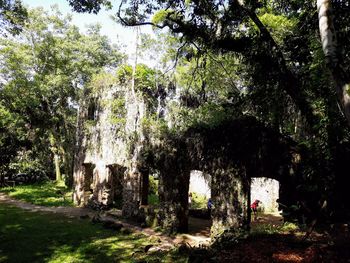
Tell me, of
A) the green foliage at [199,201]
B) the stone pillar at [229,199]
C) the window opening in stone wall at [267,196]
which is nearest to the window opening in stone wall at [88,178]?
the green foliage at [199,201]

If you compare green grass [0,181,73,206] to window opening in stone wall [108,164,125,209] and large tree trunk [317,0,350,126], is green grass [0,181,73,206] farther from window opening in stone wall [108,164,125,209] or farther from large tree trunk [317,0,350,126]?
large tree trunk [317,0,350,126]

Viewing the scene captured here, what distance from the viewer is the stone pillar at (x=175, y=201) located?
1270 cm

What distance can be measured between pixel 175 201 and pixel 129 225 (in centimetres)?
261

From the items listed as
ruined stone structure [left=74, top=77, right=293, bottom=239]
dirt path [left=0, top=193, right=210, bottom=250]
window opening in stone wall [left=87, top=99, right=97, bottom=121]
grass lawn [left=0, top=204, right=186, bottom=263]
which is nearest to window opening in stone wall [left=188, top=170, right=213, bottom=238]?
dirt path [left=0, top=193, right=210, bottom=250]

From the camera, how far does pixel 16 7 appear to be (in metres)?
12.4

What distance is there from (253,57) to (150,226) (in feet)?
28.6

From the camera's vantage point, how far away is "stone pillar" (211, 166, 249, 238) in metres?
10.3

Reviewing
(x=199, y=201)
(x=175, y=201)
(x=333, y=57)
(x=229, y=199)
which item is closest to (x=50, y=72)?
(x=199, y=201)

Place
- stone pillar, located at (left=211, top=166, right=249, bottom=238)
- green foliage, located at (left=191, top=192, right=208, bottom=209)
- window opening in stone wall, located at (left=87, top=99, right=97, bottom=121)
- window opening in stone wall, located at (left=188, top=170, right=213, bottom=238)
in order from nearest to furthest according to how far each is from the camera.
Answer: stone pillar, located at (left=211, top=166, right=249, bottom=238) < window opening in stone wall, located at (left=188, top=170, right=213, bottom=238) < window opening in stone wall, located at (left=87, top=99, right=97, bottom=121) < green foliage, located at (left=191, top=192, right=208, bottom=209)

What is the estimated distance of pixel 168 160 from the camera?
13.1 m

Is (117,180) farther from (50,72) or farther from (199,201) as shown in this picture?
(50,72)

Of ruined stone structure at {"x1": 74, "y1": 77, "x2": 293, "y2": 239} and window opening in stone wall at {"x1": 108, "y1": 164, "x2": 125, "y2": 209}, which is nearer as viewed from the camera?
ruined stone structure at {"x1": 74, "y1": 77, "x2": 293, "y2": 239}

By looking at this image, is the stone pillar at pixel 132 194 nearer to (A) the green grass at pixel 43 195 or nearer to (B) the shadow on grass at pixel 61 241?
(B) the shadow on grass at pixel 61 241

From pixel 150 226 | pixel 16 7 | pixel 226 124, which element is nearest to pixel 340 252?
pixel 226 124
